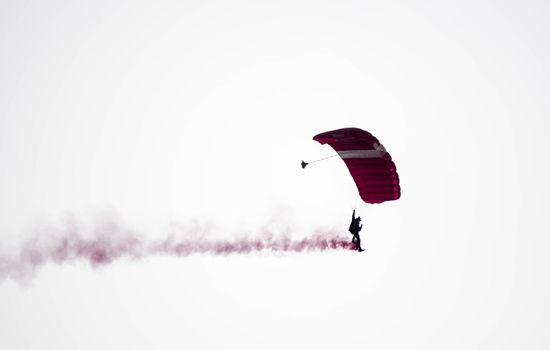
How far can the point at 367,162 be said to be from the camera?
1225 inches

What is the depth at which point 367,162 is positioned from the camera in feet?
102

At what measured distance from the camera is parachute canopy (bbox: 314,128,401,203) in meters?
30.2

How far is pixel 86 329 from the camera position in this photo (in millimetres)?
164250

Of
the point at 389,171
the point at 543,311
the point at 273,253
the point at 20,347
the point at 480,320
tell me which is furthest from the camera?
the point at 480,320

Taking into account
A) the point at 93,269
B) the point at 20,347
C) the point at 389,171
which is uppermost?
the point at 389,171

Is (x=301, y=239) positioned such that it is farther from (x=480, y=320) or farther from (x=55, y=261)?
(x=480, y=320)

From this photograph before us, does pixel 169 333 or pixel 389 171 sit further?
pixel 169 333

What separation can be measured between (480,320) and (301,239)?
165148 mm

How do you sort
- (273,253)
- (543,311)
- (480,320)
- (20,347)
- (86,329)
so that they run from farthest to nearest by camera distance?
(480,320)
(543,311)
(86,329)
(20,347)
(273,253)

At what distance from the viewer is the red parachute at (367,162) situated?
99.2 feet

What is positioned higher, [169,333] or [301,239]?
[301,239]

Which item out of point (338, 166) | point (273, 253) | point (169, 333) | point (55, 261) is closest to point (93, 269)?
point (55, 261)

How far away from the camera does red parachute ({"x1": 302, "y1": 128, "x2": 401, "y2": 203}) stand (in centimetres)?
3025

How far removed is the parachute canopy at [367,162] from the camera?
99.2 ft
